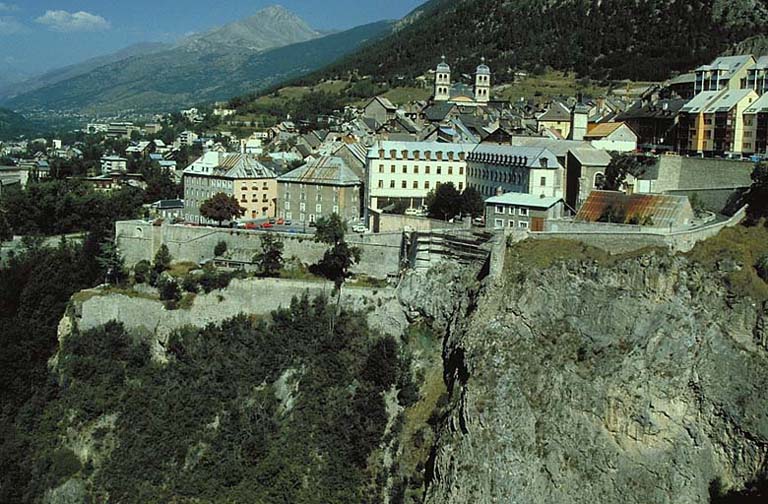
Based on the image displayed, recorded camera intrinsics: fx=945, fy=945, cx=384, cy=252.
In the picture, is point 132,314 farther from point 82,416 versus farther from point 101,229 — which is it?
point 101,229

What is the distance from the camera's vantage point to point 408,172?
58438mm

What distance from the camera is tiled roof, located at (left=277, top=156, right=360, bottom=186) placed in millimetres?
60159

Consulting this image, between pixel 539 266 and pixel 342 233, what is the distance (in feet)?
41.0

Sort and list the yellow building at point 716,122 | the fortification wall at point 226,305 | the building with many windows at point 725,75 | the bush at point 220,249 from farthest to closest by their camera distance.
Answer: the building with many windows at point 725,75, the yellow building at point 716,122, the bush at point 220,249, the fortification wall at point 226,305

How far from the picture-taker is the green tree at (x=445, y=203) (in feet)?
176

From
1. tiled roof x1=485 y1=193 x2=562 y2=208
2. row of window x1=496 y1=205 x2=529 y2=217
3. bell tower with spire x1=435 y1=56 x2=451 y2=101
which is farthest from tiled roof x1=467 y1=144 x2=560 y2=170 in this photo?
bell tower with spire x1=435 y1=56 x2=451 y2=101

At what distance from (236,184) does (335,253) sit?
1606cm

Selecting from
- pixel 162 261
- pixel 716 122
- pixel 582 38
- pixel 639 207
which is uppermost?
pixel 582 38

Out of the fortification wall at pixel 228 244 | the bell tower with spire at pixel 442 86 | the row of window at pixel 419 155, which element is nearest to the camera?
the fortification wall at pixel 228 244

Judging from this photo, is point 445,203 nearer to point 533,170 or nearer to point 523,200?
point 533,170

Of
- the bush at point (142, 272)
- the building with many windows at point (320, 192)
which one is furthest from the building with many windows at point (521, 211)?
the bush at point (142, 272)

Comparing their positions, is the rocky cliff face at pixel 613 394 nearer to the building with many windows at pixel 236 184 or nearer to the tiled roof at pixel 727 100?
the tiled roof at pixel 727 100

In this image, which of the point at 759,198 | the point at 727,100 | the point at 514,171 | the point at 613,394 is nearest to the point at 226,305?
the point at 514,171

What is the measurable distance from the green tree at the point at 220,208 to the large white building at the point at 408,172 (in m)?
8.58
